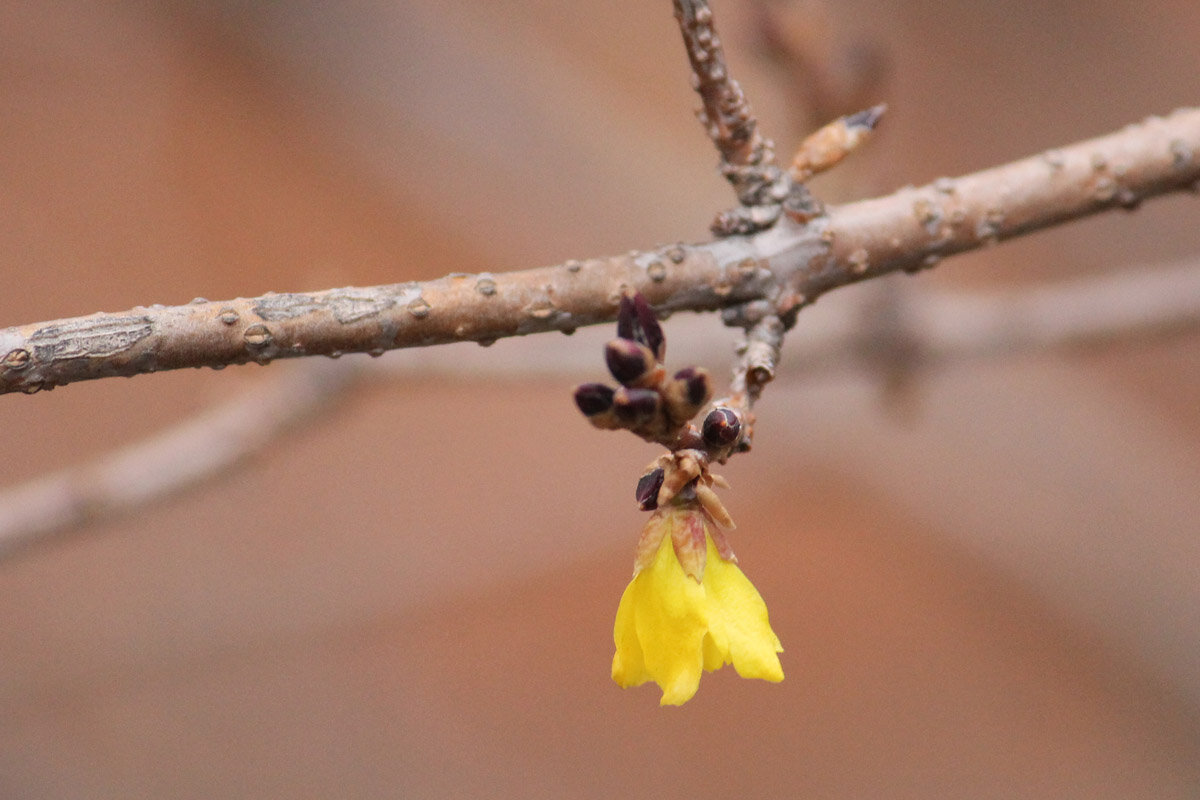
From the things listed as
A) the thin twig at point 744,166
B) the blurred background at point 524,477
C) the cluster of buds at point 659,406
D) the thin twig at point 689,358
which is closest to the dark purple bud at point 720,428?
the cluster of buds at point 659,406

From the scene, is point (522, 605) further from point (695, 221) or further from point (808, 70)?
point (808, 70)

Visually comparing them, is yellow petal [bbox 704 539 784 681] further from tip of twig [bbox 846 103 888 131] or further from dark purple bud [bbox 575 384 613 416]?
tip of twig [bbox 846 103 888 131]

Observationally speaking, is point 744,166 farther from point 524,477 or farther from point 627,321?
point 524,477

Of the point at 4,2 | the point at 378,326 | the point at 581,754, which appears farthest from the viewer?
the point at 581,754

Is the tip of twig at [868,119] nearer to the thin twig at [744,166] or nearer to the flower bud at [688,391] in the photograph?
the thin twig at [744,166]

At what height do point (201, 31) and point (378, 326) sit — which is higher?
point (201, 31)

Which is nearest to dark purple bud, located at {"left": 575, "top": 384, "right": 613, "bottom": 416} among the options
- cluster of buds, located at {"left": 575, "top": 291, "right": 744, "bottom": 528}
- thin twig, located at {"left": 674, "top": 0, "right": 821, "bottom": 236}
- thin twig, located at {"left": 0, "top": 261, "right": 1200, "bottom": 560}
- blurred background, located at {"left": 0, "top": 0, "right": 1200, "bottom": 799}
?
cluster of buds, located at {"left": 575, "top": 291, "right": 744, "bottom": 528}

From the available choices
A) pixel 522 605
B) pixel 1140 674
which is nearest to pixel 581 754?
pixel 522 605
